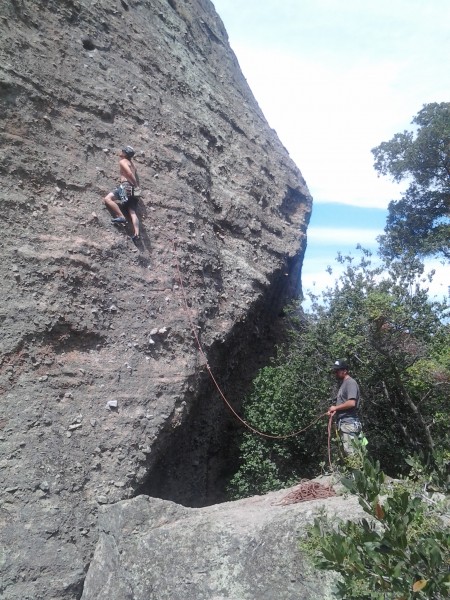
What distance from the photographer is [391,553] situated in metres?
2.47

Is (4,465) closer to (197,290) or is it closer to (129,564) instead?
(129,564)

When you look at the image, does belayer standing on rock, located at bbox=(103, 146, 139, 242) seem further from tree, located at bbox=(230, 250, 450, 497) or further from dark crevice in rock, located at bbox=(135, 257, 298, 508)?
tree, located at bbox=(230, 250, 450, 497)

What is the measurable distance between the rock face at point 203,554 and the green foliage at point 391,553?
1.64 metres

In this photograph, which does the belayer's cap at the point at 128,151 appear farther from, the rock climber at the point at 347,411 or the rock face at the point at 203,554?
the rock face at the point at 203,554

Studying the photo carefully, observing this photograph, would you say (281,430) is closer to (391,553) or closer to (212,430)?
(212,430)

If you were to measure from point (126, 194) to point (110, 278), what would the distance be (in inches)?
47.6

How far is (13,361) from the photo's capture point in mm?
5695

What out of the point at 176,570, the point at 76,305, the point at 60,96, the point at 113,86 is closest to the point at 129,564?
the point at 176,570

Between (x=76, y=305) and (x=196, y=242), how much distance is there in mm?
2260

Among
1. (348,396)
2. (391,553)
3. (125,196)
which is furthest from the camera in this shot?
(125,196)

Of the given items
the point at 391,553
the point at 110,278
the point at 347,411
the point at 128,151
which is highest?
the point at 128,151

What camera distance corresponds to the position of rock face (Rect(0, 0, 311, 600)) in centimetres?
541

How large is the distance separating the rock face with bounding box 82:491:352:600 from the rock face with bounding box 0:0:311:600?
363mm

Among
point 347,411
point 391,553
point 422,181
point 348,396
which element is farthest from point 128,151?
point 422,181
